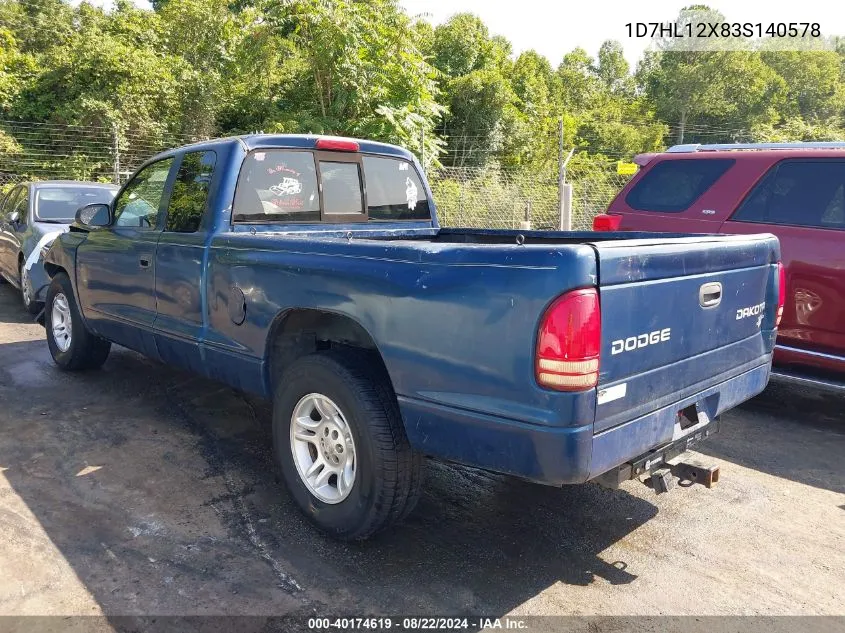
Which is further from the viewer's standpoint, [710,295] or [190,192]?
[190,192]

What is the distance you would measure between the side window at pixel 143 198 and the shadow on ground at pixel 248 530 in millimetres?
1449

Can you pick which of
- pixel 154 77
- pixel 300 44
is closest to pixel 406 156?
pixel 300 44

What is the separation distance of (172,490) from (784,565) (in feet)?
10.3

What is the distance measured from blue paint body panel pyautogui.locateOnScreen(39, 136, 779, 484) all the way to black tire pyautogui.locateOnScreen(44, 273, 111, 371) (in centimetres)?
236

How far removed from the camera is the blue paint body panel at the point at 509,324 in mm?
2404

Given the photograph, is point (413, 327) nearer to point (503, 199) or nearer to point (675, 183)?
point (675, 183)

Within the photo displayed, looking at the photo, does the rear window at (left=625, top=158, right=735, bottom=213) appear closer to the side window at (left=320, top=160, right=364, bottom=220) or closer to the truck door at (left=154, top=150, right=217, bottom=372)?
the side window at (left=320, top=160, right=364, bottom=220)

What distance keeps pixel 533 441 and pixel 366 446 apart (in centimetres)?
84

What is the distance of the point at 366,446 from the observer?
2.95 meters

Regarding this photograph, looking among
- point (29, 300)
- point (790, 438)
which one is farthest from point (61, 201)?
point (790, 438)

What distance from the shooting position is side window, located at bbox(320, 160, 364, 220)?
450 centimetres

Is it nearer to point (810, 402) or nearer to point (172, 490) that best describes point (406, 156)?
point (172, 490)

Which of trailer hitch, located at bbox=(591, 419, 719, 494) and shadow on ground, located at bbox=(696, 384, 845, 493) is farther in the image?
shadow on ground, located at bbox=(696, 384, 845, 493)

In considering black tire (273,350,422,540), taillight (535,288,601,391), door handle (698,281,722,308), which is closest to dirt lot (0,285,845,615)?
black tire (273,350,422,540)
